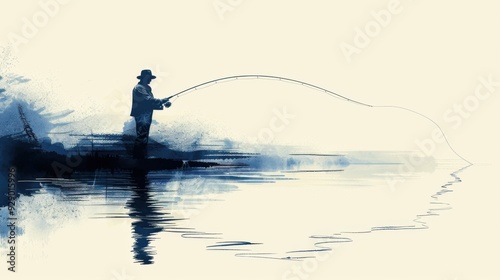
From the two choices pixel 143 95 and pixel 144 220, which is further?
pixel 143 95

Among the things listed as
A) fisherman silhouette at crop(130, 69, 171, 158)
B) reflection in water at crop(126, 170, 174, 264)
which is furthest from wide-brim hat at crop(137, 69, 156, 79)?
reflection in water at crop(126, 170, 174, 264)

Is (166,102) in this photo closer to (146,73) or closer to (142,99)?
(142,99)

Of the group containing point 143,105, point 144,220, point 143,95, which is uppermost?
point 143,95

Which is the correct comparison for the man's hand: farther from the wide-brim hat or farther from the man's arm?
the wide-brim hat

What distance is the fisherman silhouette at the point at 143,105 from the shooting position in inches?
390

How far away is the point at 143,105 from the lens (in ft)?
32.8

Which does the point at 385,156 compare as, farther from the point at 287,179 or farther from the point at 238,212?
the point at 238,212

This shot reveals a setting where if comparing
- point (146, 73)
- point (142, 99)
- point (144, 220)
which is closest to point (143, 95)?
point (142, 99)

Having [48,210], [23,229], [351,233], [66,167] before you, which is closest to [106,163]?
[66,167]

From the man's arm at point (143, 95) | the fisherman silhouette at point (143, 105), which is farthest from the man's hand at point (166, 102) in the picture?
the man's arm at point (143, 95)

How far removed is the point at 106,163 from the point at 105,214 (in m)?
2.95

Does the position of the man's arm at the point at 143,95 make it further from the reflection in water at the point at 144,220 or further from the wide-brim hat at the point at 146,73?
the reflection in water at the point at 144,220

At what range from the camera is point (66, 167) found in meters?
10.1

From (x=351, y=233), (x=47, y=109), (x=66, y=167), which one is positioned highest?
(x=47, y=109)
